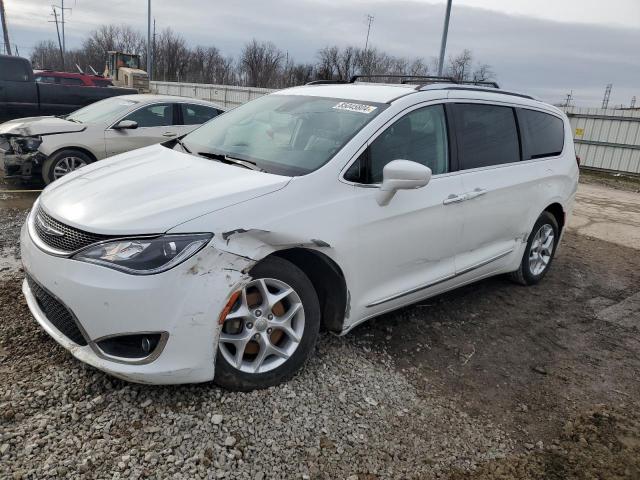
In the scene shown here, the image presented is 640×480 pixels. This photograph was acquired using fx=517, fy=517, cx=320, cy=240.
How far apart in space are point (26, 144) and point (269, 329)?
6362mm

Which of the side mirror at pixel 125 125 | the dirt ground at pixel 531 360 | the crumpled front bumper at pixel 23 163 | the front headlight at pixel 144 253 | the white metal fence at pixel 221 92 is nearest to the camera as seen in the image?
the front headlight at pixel 144 253

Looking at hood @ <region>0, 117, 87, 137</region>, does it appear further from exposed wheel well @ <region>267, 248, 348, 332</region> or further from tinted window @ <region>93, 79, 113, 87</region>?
tinted window @ <region>93, 79, 113, 87</region>

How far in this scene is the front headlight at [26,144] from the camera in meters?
7.47

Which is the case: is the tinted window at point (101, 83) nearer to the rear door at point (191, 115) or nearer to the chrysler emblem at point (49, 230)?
the rear door at point (191, 115)

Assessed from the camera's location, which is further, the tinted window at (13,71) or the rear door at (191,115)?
the tinted window at (13,71)

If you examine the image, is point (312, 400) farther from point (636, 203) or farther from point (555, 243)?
point (636, 203)

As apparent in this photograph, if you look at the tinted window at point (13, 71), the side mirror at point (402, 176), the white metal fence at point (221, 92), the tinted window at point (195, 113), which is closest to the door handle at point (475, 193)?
the side mirror at point (402, 176)

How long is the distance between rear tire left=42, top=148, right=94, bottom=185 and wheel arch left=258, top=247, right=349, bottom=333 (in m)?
5.80

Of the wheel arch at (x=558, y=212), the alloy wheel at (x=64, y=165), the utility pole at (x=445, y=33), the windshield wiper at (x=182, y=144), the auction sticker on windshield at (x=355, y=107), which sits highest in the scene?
the utility pole at (x=445, y=33)

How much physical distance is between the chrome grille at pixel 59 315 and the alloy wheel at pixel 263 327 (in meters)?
0.72

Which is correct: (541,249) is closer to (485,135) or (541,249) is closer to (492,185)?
(492,185)

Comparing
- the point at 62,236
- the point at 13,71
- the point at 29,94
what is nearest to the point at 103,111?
the point at 29,94

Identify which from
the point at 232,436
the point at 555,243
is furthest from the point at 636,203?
the point at 232,436

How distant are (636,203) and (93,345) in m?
12.0
